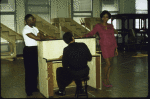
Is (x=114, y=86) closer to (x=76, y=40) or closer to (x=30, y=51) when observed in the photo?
(x=76, y=40)

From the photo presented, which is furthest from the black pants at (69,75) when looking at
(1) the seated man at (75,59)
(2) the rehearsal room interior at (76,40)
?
(2) the rehearsal room interior at (76,40)

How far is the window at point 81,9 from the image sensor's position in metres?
12.8

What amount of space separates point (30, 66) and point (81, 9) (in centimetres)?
879

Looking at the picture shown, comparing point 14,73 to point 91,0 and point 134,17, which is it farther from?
point 134,17

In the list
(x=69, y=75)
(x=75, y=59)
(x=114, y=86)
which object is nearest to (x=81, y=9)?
(x=114, y=86)

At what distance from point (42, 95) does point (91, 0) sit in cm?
932

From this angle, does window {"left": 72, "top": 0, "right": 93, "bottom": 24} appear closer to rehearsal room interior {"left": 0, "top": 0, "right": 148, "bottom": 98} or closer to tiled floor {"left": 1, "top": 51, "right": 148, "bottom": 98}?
rehearsal room interior {"left": 0, "top": 0, "right": 148, "bottom": 98}

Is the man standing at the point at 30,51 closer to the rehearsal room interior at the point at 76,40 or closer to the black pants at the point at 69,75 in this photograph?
the rehearsal room interior at the point at 76,40

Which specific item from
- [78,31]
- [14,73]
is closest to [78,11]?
[78,31]

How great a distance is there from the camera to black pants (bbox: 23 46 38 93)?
4531 mm

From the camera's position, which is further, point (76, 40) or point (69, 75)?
point (76, 40)

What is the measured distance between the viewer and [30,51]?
453cm

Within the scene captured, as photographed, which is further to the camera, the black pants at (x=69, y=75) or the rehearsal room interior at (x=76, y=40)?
the rehearsal room interior at (x=76, y=40)

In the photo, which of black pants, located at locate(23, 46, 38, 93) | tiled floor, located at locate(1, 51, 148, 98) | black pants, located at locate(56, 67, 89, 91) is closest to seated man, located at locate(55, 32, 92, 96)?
black pants, located at locate(56, 67, 89, 91)
